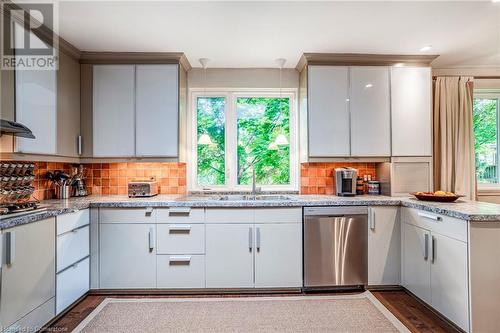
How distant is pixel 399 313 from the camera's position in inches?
95.9

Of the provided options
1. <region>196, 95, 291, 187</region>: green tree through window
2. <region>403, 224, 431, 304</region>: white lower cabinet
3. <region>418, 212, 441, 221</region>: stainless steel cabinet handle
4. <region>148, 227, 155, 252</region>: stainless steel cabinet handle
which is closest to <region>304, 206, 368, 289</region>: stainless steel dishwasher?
<region>403, 224, 431, 304</region>: white lower cabinet

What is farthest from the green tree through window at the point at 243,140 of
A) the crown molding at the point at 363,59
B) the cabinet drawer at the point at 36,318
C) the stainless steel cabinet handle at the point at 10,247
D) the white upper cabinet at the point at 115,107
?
the stainless steel cabinet handle at the point at 10,247

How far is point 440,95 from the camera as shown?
337cm

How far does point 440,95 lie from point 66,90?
4064 millimetres

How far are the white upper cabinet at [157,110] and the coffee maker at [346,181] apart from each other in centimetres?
182

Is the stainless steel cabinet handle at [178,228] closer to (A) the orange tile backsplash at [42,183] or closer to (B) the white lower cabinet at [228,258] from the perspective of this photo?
(B) the white lower cabinet at [228,258]

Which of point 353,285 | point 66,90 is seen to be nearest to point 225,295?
point 353,285

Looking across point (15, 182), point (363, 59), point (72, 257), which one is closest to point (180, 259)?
point (72, 257)

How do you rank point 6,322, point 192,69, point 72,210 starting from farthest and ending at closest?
point 192,69, point 72,210, point 6,322

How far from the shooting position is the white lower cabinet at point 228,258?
9.03ft

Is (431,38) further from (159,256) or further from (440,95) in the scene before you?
(159,256)

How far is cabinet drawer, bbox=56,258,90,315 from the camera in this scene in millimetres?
2275

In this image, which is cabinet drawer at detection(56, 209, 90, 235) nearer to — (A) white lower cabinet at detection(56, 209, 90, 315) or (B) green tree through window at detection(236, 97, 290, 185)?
(A) white lower cabinet at detection(56, 209, 90, 315)

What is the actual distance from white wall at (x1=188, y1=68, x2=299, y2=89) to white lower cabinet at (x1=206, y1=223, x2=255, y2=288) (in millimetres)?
1775
